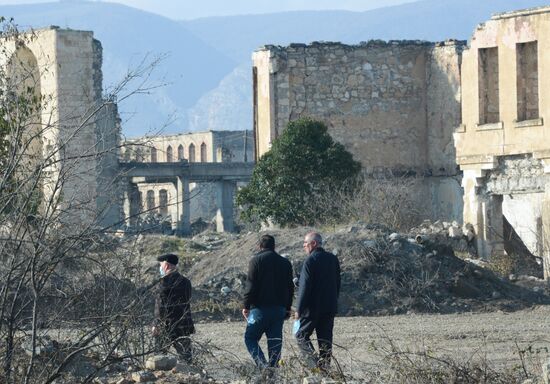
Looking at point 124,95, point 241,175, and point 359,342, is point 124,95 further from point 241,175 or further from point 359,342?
point 241,175

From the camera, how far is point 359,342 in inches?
738

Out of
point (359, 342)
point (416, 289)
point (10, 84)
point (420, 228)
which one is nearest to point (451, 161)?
point (420, 228)

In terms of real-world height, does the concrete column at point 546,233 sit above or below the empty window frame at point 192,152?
below

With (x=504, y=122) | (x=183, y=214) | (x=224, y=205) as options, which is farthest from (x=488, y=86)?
(x=224, y=205)

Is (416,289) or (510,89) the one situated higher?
(510,89)

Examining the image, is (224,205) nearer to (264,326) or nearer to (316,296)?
(264,326)

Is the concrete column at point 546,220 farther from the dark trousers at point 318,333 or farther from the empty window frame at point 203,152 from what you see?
the empty window frame at point 203,152

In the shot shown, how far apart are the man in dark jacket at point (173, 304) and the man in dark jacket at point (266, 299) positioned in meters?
0.64

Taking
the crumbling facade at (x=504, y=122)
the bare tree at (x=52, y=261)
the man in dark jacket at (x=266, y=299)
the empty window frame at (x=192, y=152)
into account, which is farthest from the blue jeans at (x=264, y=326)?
Answer: the empty window frame at (x=192, y=152)

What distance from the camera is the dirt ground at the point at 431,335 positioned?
1666cm

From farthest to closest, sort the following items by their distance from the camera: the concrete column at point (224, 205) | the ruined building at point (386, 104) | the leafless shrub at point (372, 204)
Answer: the concrete column at point (224, 205), the ruined building at point (386, 104), the leafless shrub at point (372, 204)

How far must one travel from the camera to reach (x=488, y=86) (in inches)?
1139

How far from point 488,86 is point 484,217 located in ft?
8.70

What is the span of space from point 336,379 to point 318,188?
18778 millimetres
